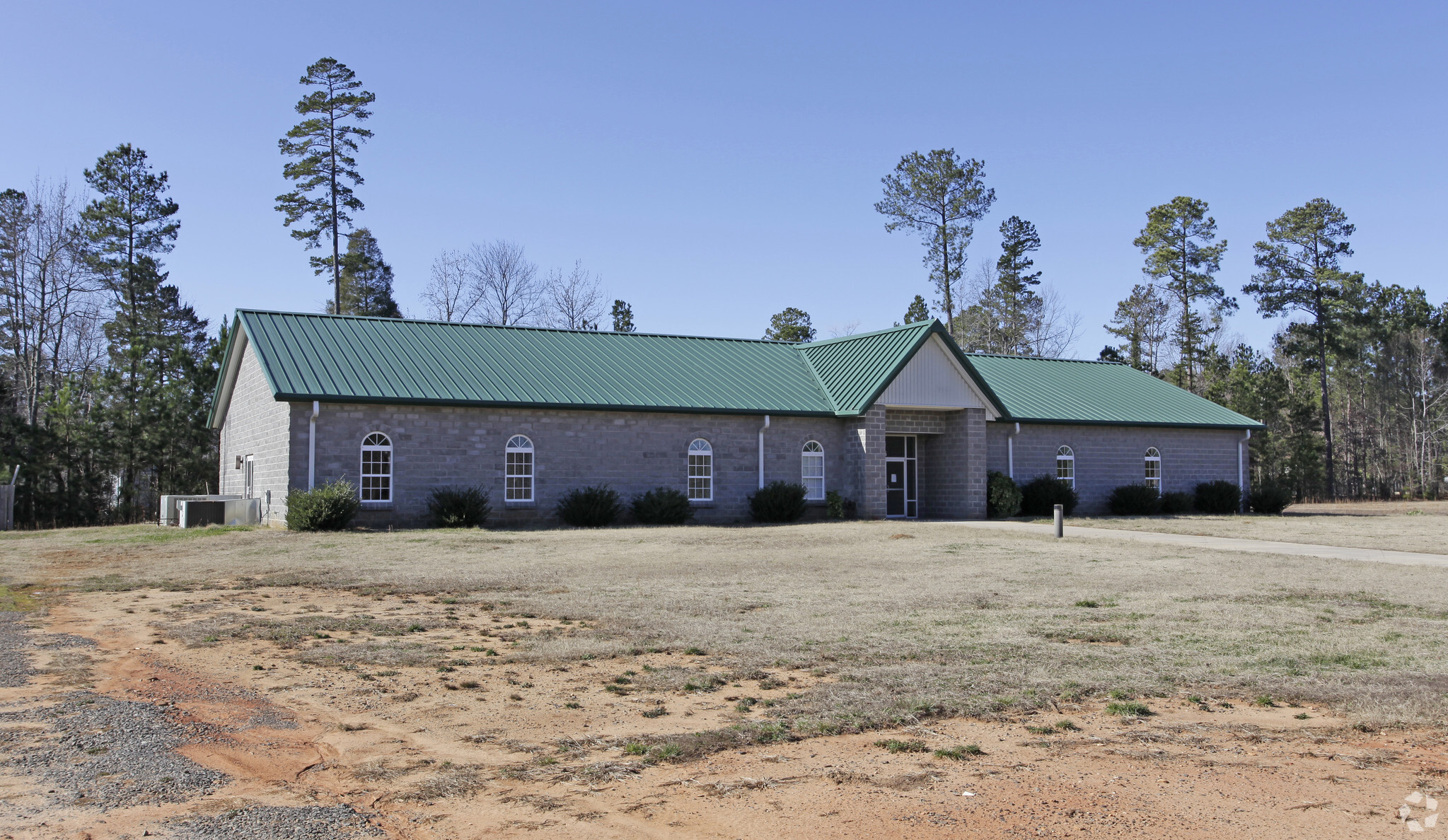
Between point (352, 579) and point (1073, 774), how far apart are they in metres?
12.0

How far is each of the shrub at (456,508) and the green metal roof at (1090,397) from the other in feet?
50.5

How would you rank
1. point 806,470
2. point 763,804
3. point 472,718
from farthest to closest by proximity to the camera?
point 806,470 → point 472,718 → point 763,804

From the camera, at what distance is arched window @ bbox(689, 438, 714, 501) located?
29.2m

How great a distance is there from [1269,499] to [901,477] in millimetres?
13185

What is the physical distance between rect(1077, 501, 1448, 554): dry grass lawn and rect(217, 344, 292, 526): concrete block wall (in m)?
19.5

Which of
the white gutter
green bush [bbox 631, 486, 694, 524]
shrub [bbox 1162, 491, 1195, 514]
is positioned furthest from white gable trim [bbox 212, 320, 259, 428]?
shrub [bbox 1162, 491, 1195, 514]

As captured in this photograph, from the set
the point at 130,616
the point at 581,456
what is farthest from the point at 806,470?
the point at 130,616

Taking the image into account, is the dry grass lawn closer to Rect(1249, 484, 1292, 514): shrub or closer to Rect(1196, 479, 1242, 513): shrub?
Rect(1249, 484, 1292, 514): shrub

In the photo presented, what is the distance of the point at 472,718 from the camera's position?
24.0ft

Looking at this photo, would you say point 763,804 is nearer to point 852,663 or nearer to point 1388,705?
point 852,663

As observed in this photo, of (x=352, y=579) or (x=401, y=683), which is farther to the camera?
(x=352, y=579)

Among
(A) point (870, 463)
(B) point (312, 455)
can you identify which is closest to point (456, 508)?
(B) point (312, 455)

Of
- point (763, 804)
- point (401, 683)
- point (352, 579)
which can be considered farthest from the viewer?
point (352, 579)

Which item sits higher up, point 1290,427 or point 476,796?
point 1290,427
